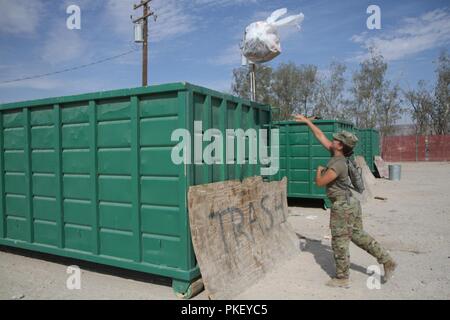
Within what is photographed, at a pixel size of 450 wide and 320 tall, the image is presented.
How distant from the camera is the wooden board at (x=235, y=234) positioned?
156 inches

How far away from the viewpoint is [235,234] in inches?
177

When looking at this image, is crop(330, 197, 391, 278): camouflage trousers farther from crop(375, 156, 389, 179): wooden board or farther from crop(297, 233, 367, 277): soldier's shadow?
crop(375, 156, 389, 179): wooden board

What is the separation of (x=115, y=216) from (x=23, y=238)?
1.95 meters

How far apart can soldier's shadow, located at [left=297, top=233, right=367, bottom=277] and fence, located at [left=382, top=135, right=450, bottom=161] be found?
28514 mm

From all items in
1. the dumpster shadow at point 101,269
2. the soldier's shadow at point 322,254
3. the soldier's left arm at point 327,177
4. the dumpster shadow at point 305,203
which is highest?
the soldier's left arm at point 327,177

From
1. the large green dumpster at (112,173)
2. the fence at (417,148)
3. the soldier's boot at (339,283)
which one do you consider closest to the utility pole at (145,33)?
the large green dumpster at (112,173)

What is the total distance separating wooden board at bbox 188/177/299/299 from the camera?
3.97m

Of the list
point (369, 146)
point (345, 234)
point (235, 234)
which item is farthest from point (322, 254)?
point (369, 146)

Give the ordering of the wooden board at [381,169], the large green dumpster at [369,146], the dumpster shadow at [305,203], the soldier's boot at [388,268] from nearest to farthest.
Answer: the soldier's boot at [388,268] < the dumpster shadow at [305,203] < the large green dumpster at [369,146] < the wooden board at [381,169]

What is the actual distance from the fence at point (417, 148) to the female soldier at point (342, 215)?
1192 inches

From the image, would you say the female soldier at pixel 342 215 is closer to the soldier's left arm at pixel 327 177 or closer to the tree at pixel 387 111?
the soldier's left arm at pixel 327 177

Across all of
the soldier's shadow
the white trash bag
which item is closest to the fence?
the soldier's shadow

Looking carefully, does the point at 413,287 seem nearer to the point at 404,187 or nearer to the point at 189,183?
the point at 189,183

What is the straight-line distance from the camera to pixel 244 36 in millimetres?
5184
